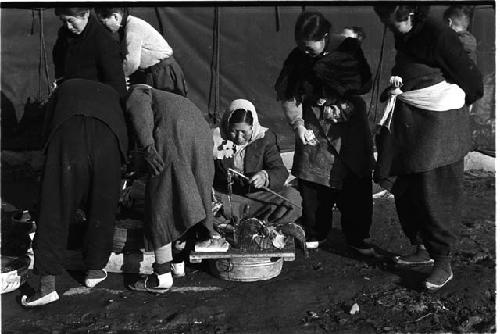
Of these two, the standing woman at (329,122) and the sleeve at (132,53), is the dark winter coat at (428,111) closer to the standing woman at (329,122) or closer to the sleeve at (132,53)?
the standing woman at (329,122)

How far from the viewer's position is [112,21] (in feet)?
18.0

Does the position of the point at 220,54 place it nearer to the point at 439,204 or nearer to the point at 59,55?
the point at 59,55

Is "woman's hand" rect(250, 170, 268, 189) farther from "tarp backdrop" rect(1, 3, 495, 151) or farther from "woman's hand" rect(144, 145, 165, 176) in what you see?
"tarp backdrop" rect(1, 3, 495, 151)

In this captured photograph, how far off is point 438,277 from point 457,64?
135cm

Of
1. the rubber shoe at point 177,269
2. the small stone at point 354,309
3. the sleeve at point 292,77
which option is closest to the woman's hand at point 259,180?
the sleeve at point 292,77

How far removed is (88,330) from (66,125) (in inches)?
46.7

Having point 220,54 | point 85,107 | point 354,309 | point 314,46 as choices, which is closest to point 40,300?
point 85,107

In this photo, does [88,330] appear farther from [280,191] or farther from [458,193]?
[458,193]

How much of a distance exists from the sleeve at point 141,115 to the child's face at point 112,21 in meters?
1.53

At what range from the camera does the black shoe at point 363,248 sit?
16.4 feet

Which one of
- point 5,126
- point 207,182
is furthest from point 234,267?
point 5,126

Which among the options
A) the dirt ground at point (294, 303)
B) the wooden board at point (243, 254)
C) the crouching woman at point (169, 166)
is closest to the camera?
the dirt ground at point (294, 303)

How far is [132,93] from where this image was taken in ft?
13.7

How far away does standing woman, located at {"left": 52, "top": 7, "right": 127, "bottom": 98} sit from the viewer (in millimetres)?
4453
